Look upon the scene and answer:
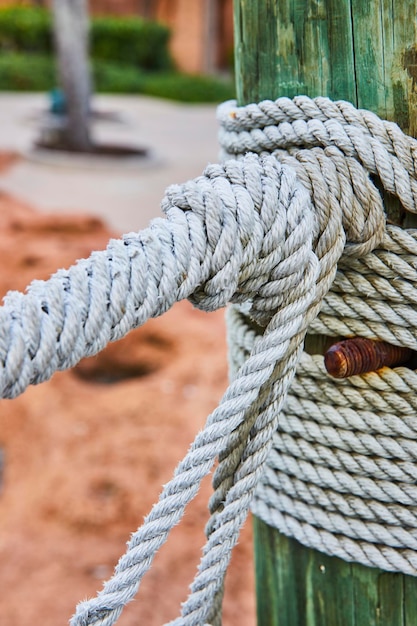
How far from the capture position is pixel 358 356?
2.94 feet

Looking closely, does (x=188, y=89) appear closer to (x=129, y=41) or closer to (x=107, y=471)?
(x=129, y=41)

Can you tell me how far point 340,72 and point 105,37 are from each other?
1541cm

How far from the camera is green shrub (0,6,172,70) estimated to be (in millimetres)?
14516

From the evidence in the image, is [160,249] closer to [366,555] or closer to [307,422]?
[307,422]

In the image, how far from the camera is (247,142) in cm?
97

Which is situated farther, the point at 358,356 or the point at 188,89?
the point at 188,89

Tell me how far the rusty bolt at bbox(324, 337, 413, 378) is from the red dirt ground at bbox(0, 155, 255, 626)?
192cm

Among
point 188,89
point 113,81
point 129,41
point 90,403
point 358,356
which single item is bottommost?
point 90,403

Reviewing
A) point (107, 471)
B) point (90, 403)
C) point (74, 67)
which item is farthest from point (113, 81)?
point (107, 471)

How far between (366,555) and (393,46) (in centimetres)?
65

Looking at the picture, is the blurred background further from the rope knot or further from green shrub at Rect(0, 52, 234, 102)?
green shrub at Rect(0, 52, 234, 102)

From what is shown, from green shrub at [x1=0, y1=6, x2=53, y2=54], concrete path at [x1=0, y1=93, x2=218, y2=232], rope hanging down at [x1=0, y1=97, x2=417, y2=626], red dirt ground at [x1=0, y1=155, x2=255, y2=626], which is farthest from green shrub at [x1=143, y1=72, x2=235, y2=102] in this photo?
rope hanging down at [x1=0, y1=97, x2=417, y2=626]

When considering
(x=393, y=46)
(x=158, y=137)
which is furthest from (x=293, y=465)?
(x=158, y=137)

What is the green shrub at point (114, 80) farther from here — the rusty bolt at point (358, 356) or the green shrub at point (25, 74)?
the rusty bolt at point (358, 356)
